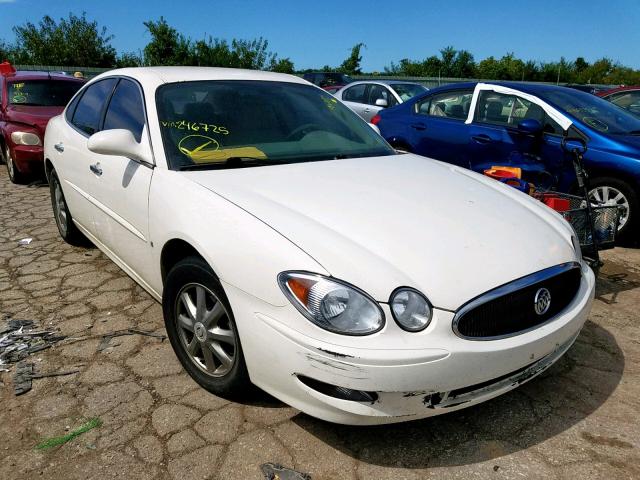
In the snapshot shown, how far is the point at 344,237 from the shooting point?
2066 mm

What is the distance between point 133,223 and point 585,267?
239 cm

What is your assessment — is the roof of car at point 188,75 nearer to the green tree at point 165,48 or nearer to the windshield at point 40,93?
the windshield at point 40,93

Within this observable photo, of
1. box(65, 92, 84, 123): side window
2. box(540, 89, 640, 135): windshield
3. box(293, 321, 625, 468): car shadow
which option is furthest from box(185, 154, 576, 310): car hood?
box(540, 89, 640, 135): windshield

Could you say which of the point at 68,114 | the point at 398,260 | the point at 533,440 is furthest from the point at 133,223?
the point at 533,440

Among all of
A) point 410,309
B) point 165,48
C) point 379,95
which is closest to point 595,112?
point 410,309

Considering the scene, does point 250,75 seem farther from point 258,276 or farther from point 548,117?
point 548,117

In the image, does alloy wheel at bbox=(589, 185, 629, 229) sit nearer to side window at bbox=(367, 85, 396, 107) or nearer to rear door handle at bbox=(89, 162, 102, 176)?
rear door handle at bbox=(89, 162, 102, 176)

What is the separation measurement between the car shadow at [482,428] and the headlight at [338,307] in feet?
2.11

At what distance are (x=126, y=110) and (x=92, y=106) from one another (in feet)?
2.47

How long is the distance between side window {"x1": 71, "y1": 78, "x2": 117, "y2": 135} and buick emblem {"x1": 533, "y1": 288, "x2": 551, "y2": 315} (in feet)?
9.66

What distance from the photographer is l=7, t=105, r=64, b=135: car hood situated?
696 cm

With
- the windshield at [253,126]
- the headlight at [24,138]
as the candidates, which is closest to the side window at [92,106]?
the windshield at [253,126]

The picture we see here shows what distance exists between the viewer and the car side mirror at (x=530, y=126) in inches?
196

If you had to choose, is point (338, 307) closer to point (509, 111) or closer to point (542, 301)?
point (542, 301)
